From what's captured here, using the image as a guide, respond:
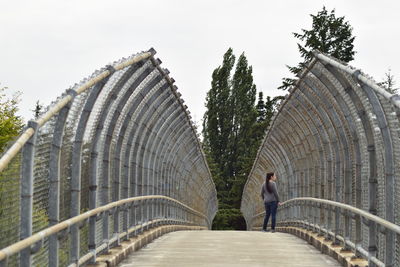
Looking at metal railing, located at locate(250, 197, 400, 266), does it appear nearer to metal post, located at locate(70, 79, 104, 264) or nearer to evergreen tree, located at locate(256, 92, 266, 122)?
metal post, located at locate(70, 79, 104, 264)

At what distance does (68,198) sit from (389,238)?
3.19 m

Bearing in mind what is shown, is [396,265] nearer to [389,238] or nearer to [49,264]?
[389,238]

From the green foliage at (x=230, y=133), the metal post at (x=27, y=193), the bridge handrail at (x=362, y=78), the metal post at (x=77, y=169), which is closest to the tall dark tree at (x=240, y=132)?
the green foliage at (x=230, y=133)

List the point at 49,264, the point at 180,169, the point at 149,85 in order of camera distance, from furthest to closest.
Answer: the point at 180,169 → the point at 149,85 → the point at 49,264

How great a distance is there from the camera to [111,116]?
11.3 metres

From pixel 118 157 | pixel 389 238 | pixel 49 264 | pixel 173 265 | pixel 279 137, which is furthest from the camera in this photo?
pixel 279 137

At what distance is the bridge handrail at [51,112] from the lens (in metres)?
5.73

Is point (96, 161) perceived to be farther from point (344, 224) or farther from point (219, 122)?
point (219, 122)

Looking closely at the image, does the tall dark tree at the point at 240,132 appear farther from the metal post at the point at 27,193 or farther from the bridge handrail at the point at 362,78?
the metal post at the point at 27,193

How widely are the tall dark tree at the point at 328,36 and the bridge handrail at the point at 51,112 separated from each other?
46844 millimetres

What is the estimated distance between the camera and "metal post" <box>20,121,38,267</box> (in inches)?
248

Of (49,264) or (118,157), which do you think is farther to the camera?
(118,157)

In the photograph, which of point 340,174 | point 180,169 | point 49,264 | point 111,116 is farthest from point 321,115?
point 180,169

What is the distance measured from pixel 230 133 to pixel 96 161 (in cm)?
6170
